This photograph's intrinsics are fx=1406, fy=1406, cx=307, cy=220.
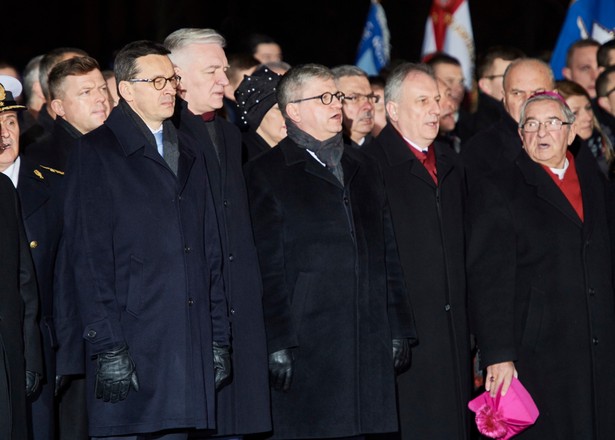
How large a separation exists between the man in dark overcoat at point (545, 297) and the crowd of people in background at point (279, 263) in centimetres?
1

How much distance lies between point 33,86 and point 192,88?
2.56 metres

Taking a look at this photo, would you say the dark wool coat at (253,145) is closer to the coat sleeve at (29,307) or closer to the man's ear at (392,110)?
the man's ear at (392,110)

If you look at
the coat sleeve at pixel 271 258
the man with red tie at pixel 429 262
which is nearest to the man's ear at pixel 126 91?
the coat sleeve at pixel 271 258

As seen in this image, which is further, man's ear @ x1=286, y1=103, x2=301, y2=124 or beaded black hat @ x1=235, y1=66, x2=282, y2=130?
beaded black hat @ x1=235, y1=66, x2=282, y2=130

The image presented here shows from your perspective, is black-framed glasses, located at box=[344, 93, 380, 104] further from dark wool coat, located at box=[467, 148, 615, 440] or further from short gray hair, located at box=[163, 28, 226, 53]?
short gray hair, located at box=[163, 28, 226, 53]

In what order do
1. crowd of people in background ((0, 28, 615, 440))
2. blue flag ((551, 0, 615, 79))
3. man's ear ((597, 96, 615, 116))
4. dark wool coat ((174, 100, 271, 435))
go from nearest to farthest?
crowd of people in background ((0, 28, 615, 440)), dark wool coat ((174, 100, 271, 435)), man's ear ((597, 96, 615, 116)), blue flag ((551, 0, 615, 79))

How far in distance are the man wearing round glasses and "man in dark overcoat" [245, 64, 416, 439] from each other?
4.67 ft

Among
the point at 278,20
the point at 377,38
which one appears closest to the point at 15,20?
the point at 278,20

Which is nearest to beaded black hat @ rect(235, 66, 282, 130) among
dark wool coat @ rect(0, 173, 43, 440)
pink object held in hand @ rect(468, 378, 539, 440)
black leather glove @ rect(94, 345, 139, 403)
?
dark wool coat @ rect(0, 173, 43, 440)

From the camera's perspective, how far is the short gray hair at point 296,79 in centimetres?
715

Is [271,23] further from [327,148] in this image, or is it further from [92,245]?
[92,245]

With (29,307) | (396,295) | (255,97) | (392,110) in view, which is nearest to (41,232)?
(29,307)

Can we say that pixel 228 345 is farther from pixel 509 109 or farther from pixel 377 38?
pixel 377 38

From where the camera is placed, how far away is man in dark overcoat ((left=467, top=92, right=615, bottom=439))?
730 cm
